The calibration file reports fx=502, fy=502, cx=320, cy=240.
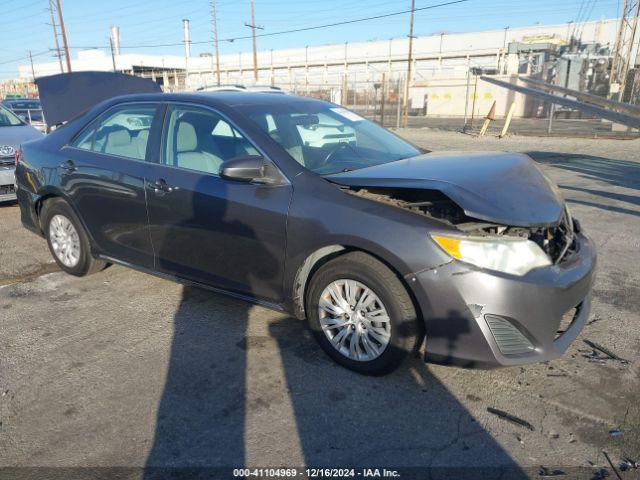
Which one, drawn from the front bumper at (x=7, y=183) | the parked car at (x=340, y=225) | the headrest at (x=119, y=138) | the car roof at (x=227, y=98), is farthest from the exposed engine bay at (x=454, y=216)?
the front bumper at (x=7, y=183)

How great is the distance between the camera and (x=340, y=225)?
2.93m

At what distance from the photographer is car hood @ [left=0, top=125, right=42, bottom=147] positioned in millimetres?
7145

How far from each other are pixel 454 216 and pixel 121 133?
287 centimetres

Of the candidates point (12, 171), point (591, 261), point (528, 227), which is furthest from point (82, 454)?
point (12, 171)

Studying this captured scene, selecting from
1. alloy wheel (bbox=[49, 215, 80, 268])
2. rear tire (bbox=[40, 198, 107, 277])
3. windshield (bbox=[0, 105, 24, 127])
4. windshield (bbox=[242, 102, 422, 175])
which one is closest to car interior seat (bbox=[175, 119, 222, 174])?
windshield (bbox=[242, 102, 422, 175])

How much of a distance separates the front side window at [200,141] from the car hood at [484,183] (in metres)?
0.83

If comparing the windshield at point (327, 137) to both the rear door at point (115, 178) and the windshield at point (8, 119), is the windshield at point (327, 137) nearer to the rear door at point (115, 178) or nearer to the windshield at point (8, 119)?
the rear door at point (115, 178)

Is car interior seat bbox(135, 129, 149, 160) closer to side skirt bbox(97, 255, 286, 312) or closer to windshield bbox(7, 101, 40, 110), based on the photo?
side skirt bbox(97, 255, 286, 312)

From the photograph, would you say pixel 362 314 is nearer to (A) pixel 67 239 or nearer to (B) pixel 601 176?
(A) pixel 67 239

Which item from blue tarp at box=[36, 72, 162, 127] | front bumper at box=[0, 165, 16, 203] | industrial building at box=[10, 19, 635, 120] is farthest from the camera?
industrial building at box=[10, 19, 635, 120]

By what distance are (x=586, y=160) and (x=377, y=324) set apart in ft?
37.8

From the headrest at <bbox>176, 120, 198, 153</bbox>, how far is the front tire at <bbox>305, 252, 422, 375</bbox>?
1429 millimetres

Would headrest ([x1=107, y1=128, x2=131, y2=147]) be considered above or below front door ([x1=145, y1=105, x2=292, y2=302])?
above

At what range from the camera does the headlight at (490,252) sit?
2639 mm
